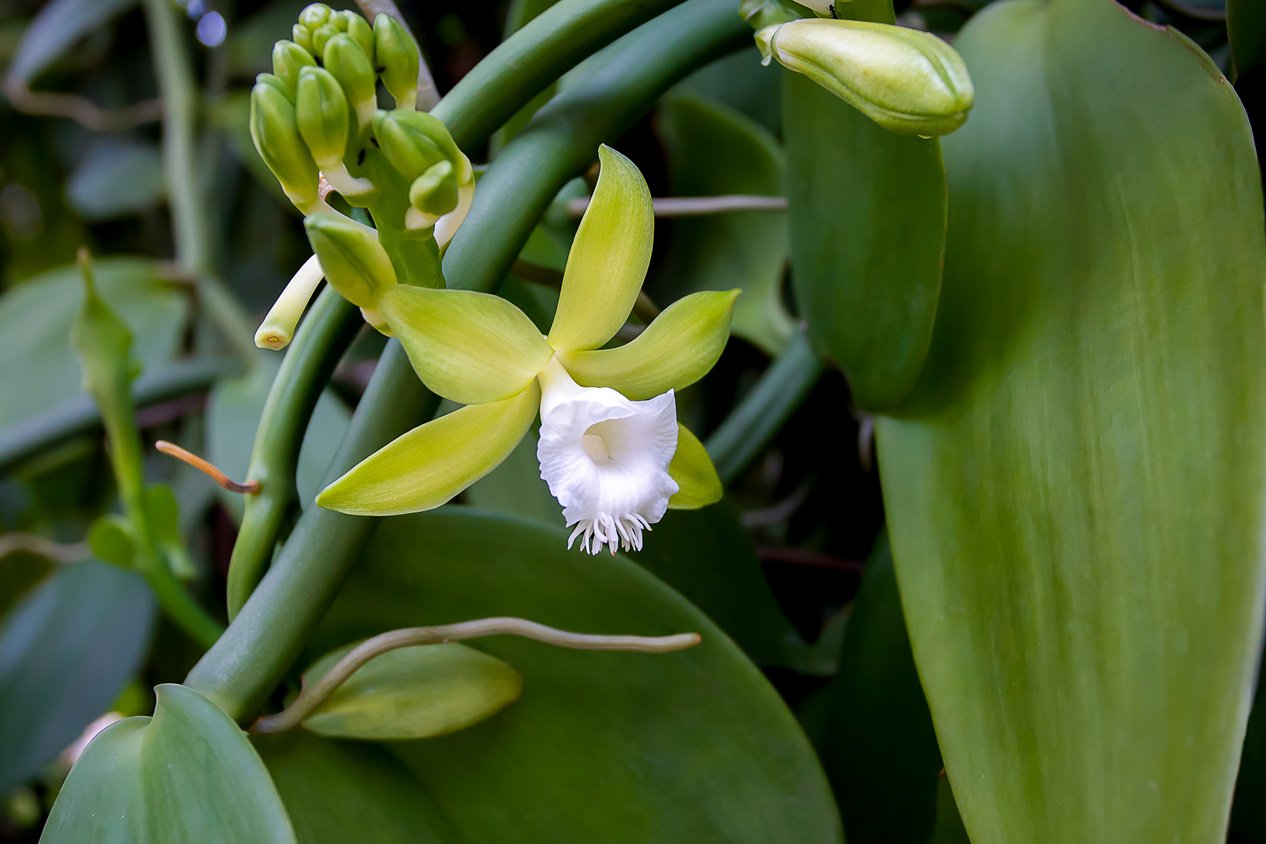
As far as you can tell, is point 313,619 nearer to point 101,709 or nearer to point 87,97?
point 101,709

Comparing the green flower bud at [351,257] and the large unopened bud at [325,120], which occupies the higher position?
the large unopened bud at [325,120]

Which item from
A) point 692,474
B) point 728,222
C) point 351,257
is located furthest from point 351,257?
point 728,222

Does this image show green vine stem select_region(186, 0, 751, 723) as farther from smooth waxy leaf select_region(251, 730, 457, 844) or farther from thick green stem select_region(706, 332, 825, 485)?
thick green stem select_region(706, 332, 825, 485)

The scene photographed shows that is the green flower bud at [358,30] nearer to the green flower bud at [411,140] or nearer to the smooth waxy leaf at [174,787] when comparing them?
the green flower bud at [411,140]

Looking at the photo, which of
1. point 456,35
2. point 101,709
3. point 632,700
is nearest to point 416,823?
point 632,700

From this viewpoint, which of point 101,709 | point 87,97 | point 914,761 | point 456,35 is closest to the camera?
point 914,761

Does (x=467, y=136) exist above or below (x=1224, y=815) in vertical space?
above

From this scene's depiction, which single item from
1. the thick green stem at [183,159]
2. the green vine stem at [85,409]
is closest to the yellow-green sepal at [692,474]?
the green vine stem at [85,409]
